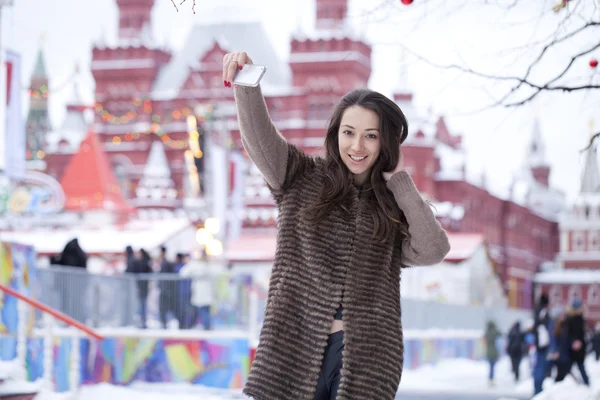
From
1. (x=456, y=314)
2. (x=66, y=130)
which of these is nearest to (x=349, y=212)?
(x=456, y=314)

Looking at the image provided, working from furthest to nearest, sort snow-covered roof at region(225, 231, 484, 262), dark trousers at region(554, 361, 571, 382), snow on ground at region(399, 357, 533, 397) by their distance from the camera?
snow-covered roof at region(225, 231, 484, 262) → snow on ground at region(399, 357, 533, 397) → dark trousers at region(554, 361, 571, 382)

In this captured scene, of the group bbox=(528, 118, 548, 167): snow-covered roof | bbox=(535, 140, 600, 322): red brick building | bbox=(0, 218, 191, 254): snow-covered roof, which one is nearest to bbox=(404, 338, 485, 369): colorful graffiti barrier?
bbox=(0, 218, 191, 254): snow-covered roof

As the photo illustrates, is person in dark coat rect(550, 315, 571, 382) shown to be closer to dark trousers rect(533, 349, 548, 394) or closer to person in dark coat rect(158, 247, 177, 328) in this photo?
dark trousers rect(533, 349, 548, 394)

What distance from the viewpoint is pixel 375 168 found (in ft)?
11.7

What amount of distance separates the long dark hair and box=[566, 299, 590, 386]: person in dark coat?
10915 millimetres

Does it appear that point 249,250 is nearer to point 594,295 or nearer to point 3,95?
point 3,95

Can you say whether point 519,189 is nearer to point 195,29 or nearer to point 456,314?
point 195,29

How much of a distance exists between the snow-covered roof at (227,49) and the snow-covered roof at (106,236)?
17.5m

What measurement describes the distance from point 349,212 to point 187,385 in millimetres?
11392

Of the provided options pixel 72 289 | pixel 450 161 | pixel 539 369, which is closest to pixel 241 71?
pixel 72 289

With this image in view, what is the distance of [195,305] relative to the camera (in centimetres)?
1481

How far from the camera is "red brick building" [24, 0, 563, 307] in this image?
50250 mm

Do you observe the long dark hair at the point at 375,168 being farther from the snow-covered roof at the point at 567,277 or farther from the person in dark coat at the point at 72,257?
the snow-covered roof at the point at 567,277

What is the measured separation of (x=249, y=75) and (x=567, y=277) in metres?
74.1
